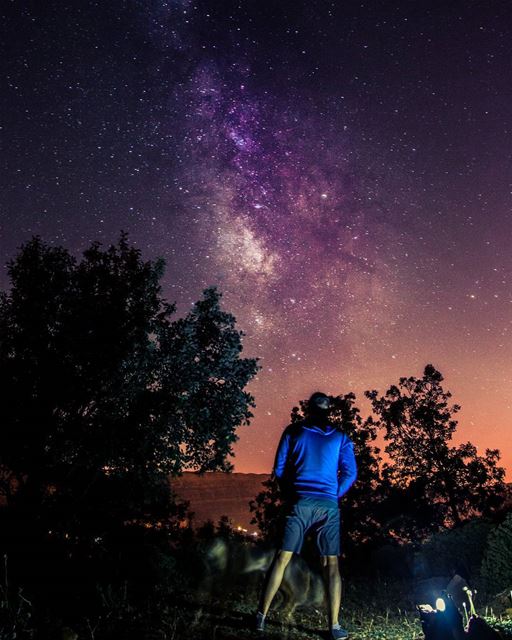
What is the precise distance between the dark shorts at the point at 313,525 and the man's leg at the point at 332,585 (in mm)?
70

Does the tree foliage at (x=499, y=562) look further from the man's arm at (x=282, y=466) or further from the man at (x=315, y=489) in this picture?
the man's arm at (x=282, y=466)

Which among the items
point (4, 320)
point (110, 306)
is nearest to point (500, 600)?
point (110, 306)

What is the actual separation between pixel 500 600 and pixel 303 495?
616 centimetres

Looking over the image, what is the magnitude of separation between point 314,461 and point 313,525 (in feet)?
1.97

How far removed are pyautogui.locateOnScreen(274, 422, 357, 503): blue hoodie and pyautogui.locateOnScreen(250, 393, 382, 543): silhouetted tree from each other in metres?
20.2

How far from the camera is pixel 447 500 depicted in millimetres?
24453

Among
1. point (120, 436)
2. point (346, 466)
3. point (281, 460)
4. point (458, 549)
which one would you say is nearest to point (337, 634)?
point (346, 466)

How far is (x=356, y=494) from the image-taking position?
25344 mm

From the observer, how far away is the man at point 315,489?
4.14 meters

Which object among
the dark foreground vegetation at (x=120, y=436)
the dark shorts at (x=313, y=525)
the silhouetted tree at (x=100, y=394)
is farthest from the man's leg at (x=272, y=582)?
the silhouetted tree at (x=100, y=394)

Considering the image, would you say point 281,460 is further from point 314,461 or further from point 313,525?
point 313,525

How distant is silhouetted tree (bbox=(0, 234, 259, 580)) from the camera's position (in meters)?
11.1

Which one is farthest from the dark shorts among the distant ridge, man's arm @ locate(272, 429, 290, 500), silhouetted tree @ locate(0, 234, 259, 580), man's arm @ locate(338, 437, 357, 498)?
the distant ridge

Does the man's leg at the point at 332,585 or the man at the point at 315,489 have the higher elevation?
the man at the point at 315,489
